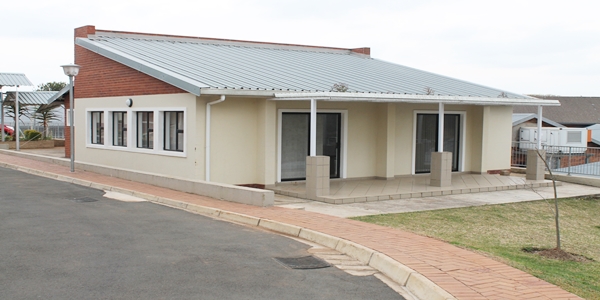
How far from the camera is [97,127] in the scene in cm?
2156

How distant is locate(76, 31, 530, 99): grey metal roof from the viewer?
1659 centimetres

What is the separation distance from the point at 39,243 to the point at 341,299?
475cm

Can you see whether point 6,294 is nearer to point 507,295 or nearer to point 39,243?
point 39,243

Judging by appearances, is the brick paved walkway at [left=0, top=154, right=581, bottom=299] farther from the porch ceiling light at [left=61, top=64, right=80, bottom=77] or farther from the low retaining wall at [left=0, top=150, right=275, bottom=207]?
the porch ceiling light at [left=61, top=64, right=80, bottom=77]

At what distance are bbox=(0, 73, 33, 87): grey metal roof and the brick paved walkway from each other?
20.2 metres

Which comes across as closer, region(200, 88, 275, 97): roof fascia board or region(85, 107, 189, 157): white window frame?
region(200, 88, 275, 97): roof fascia board

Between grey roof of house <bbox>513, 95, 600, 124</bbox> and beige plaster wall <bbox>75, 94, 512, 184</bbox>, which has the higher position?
grey roof of house <bbox>513, 95, 600, 124</bbox>

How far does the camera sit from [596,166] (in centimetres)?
2005

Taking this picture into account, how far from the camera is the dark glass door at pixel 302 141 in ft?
57.3

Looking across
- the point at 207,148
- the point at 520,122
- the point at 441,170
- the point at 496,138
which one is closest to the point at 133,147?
the point at 207,148

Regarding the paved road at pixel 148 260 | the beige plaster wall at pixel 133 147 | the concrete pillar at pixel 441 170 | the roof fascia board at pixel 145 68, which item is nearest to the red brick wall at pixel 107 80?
the beige plaster wall at pixel 133 147

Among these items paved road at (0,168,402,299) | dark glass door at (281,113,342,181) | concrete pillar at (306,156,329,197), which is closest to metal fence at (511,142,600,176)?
dark glass door at (281,113,342,181)

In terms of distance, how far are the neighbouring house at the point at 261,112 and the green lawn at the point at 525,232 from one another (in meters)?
3.64

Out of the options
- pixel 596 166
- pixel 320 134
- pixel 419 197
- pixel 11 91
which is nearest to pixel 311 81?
pixel 320 134
